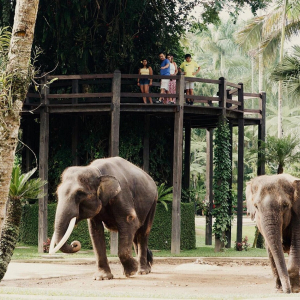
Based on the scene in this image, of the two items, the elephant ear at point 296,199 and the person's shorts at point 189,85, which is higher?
the person's shorts at point 189,85

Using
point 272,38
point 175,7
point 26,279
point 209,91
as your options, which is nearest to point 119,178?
point 26,279

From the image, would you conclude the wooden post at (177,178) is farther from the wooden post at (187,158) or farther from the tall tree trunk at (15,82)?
the tall tree trunk at (15,82)

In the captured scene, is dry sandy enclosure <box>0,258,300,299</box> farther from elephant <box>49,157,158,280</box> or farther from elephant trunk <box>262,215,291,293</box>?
elephant <box>49,157,158,280</box>

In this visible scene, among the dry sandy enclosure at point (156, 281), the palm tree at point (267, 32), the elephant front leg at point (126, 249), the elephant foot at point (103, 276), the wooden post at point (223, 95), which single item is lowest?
the dry sandy enclosure at point (156, 281)

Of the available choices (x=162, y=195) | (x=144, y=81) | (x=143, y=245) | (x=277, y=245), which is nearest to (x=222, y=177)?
(x=162, y=195)

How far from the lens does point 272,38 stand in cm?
3734

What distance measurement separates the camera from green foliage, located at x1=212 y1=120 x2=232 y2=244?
20.3m

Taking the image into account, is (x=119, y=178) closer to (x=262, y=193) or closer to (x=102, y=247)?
(x=102, y=247)

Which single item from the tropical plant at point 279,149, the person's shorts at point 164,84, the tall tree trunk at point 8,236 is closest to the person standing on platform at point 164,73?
the person's shorts at point 164,84

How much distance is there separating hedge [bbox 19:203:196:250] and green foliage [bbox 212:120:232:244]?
92cm

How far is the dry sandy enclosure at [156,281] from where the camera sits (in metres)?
10.2

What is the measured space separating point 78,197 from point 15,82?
276 centimetres

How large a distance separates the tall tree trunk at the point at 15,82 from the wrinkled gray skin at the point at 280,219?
366cm

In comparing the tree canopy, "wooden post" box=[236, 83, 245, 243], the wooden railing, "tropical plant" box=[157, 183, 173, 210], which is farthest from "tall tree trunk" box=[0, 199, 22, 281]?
"wooden post" box=[236, 83, 245, 243]
